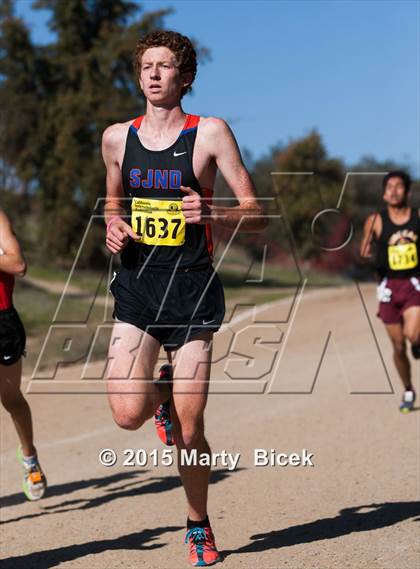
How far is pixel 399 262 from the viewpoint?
10.3 meters

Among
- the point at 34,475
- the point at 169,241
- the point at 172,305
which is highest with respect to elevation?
the point at 169,241

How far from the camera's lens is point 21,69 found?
40.2m

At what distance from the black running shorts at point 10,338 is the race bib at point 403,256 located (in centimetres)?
489

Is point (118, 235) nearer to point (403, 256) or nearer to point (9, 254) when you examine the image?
point (9, 254)

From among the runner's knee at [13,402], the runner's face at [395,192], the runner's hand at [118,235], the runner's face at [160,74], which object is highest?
the runner's face at [160,74]

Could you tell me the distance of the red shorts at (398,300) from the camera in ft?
33.6

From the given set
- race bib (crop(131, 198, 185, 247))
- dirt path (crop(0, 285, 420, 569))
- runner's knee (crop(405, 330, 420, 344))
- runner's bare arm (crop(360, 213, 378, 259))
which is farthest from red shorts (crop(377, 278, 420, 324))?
race bib (crop(131, 198, 185, 247))

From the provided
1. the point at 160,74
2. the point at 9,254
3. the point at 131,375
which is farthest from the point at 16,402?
the point at 160,74

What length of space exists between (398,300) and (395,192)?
1.14 meters

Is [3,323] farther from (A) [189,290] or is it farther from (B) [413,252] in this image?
(B) [413,252]

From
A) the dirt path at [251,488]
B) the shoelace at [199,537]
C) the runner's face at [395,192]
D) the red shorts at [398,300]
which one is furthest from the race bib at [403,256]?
the shoelace at [199,537]

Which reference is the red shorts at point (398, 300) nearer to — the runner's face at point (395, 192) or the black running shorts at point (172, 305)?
the runner's face at point (395, 192)

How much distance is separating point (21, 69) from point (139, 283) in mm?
36742

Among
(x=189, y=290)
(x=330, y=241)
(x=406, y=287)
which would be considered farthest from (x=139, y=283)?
(x=330, y=241)
